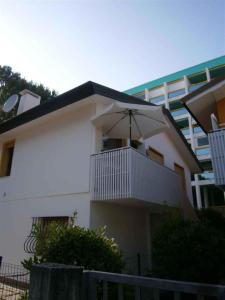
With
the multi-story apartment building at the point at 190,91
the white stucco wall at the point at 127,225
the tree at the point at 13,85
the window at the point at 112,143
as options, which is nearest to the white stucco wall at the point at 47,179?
the white stucco wall at the point at 127,225

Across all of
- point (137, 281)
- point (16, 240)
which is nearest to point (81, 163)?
point (16, 240)

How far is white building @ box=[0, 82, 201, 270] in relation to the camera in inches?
318

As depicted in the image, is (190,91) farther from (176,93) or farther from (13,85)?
(13,85)

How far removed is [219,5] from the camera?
27.0 feet

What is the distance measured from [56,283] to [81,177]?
589cm

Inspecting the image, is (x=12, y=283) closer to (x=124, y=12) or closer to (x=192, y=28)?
(x=124, y=12)

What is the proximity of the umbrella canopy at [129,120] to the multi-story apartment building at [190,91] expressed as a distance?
27.5m

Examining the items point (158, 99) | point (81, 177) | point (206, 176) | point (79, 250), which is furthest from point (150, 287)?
point (158, 99)

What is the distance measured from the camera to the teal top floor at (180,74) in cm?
4152

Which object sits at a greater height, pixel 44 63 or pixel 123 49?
pixel 123 49

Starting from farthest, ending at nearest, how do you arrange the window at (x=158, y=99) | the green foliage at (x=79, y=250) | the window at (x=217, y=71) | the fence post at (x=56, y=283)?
1. the window at (x=158, y=99)
2. the window at (x=217, y=71)
3. the green foliage at (x=79, y=250)
4. the fence post at (x=56, y=283)

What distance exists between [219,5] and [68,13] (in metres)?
4.80

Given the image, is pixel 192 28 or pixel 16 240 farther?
pixel 16 240

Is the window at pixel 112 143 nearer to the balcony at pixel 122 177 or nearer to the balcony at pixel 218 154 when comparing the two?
the balcony at pixel 122 177
